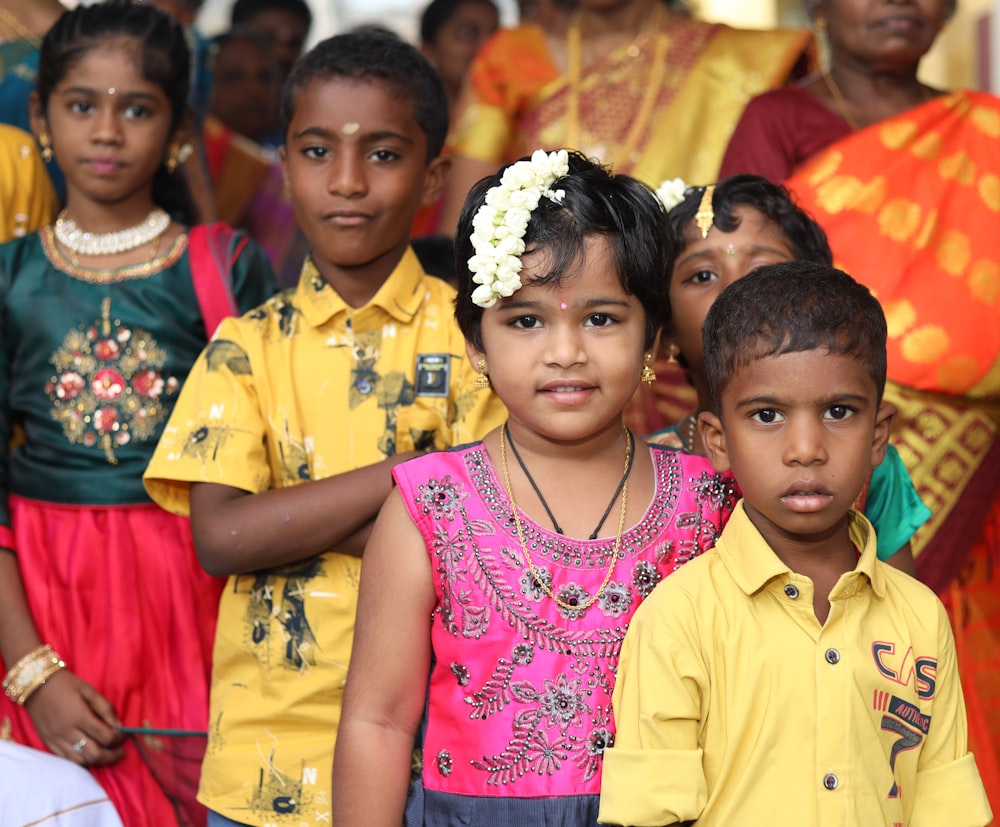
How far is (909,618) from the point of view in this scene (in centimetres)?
188

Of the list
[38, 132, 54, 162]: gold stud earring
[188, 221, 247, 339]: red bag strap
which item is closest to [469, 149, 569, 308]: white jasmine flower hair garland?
[188, 221, 247, 339]: red bag strap

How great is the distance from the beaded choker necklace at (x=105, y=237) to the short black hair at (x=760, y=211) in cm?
109

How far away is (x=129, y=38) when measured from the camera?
278cm

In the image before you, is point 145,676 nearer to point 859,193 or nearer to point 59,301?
point 59,301

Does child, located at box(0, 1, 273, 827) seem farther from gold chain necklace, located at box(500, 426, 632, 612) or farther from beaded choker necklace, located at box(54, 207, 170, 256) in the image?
gold chain necklace, located at box(500, 426, 632, 612)

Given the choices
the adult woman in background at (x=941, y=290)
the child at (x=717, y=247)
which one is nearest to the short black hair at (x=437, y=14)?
the adult woman in background at (x=941, y=290)

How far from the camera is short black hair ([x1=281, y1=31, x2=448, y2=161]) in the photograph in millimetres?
2486

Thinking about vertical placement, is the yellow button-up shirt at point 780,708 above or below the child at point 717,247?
below

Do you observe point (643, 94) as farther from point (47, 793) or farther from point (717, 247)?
point (47, 793)

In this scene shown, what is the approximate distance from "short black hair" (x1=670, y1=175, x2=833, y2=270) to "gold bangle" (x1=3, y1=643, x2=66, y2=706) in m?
1.42

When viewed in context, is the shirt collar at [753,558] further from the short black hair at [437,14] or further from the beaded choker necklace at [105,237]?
the short black hair at [437,14]

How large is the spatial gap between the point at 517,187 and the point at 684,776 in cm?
87

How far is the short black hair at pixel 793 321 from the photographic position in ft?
6.04

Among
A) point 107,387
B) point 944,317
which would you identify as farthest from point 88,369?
point 944,317
